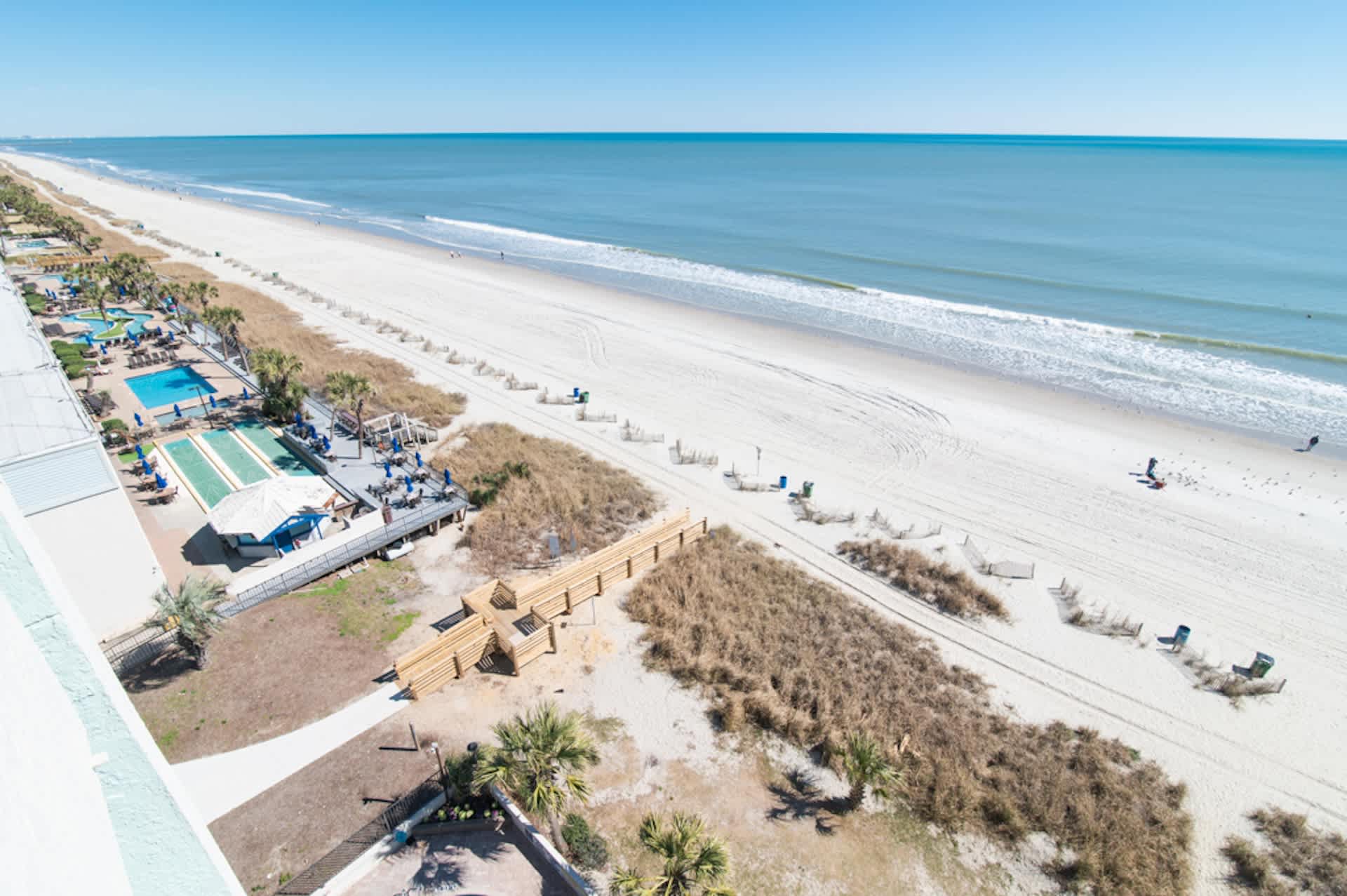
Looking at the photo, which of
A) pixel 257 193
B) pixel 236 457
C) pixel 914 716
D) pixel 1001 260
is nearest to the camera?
pixel 914 716

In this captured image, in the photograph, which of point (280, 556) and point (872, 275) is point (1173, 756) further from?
point (872, 275)

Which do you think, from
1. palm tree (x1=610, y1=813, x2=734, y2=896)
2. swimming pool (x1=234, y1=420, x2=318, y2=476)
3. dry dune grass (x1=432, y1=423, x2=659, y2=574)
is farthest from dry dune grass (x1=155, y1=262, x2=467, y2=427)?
palm tree (x1=610, y1=813, x2=734, y2=896)

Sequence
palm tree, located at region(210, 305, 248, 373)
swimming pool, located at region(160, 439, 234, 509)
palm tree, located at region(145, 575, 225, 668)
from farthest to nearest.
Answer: palm tree, located at region(210, 305, 248, 373) < swimming pool, located at region(160, 439, 234, 509) < palm tree, located at region(145, 575, 225, 668)

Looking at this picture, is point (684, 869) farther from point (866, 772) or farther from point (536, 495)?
point (536, 495)

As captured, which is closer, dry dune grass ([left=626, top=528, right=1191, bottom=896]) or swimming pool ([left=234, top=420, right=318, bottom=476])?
dry dune grass ([left=626, top=528, right=1191, bottom=896])

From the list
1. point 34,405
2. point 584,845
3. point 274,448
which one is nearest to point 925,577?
point 584,845

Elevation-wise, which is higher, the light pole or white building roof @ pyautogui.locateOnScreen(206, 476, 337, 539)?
white building roof @ pyautogui.locateOnScreen(206, 476, 337, 539)

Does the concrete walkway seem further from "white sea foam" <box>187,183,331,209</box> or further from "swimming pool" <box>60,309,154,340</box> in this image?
"white sea foam" <box>187,183,331,209</box>
